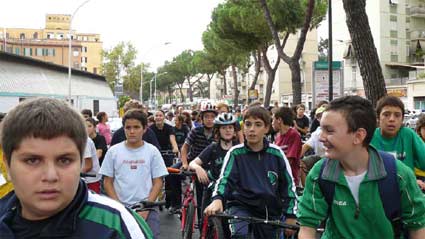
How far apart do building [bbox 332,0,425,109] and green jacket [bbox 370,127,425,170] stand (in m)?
53.7

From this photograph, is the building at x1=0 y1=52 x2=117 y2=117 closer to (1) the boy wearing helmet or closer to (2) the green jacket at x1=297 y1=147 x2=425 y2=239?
(1) the boy wearing helmet

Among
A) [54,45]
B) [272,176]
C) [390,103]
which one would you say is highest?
[54,45]

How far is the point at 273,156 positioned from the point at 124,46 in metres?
59.4

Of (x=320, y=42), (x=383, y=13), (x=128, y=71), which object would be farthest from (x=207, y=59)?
(x=320, y=42)

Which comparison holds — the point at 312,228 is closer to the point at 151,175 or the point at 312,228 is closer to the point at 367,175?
the point at 367,175

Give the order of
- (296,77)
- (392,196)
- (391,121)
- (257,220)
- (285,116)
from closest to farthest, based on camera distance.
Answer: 1. (392,196)
2. (257,220)
3. (391,121)
4. (285,116)
5. (296,77)

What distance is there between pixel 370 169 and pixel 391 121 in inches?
66.1

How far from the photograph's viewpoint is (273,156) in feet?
14.6

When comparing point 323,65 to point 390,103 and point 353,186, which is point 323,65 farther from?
point 353,186

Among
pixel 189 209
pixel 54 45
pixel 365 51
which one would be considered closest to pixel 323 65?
pixel 365 51

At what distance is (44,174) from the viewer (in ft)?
5.37

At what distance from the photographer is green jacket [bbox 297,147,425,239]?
2697 millimetres

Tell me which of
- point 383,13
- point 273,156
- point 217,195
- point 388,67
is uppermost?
point 383,13

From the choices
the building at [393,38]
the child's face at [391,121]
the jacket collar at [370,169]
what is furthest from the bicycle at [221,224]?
the building at [393,38]
